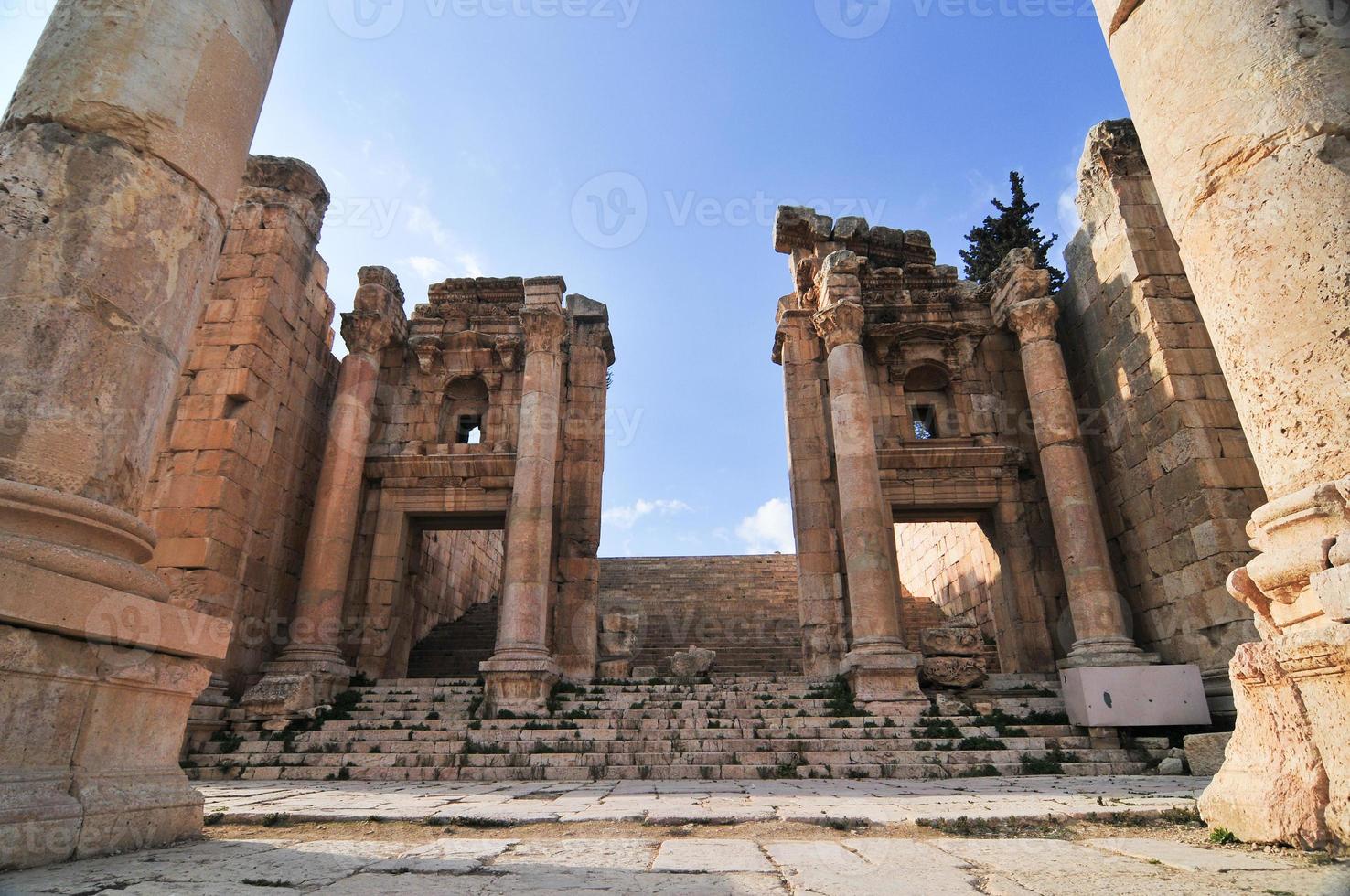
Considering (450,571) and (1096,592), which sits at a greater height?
(450,571)

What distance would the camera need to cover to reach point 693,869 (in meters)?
3.17

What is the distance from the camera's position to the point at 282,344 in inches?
493

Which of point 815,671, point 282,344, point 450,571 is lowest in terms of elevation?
point 815,671

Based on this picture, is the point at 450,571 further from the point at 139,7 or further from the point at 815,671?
the point at 139,7

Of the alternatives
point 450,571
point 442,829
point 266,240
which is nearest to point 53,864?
point 442,829

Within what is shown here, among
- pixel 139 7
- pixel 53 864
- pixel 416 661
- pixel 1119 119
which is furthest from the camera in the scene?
pixel 416 661

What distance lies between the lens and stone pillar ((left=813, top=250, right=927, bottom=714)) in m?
10.4

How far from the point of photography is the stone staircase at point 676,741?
26.7ft

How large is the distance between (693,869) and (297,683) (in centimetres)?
906

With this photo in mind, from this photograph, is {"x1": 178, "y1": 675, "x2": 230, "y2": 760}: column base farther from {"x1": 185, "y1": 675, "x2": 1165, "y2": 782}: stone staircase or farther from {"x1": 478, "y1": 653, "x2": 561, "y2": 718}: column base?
{"x1": 478, "y1": 653, "x2": 561, "y2": 718}: column base

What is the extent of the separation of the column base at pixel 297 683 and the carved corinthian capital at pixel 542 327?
6.33 m

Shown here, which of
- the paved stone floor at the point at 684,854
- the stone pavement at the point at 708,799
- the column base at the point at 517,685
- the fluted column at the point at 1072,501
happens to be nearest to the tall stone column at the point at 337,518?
the column base at the point at 517,685

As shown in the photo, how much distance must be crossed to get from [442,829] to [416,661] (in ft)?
41.8

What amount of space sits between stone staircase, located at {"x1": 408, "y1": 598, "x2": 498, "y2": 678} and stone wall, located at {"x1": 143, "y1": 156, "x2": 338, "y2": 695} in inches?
163
